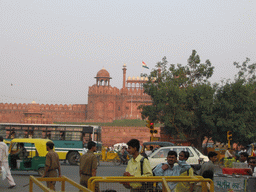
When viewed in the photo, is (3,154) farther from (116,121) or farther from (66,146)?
(116,121)

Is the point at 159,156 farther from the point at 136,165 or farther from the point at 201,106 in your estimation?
the point at 201,106

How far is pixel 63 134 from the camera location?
2059 cm

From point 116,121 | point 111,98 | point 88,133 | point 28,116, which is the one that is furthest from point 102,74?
point 88,133

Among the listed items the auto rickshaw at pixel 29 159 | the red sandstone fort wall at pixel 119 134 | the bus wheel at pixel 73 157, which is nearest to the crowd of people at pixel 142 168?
the auto rickshaw at pixel 29 159

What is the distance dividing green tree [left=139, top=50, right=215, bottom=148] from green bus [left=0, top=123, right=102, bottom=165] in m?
4.86

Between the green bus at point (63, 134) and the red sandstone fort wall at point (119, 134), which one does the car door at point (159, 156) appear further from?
the red sandstone fort wall at point (119, 134)

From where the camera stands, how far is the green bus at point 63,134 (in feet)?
64.1

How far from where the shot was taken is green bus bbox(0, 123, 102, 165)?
19531mm

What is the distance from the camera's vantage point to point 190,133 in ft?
89.0

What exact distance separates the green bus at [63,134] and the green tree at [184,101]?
486cm

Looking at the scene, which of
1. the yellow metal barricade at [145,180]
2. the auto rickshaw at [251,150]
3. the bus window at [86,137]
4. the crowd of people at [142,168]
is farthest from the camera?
the bus window at [86,137]

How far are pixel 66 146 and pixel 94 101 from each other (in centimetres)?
4064

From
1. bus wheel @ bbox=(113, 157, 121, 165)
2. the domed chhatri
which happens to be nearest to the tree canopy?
bus wheel @ bbox=(113, 157, 121, 165)

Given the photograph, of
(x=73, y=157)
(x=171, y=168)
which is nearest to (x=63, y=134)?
(x=73, y=157)
